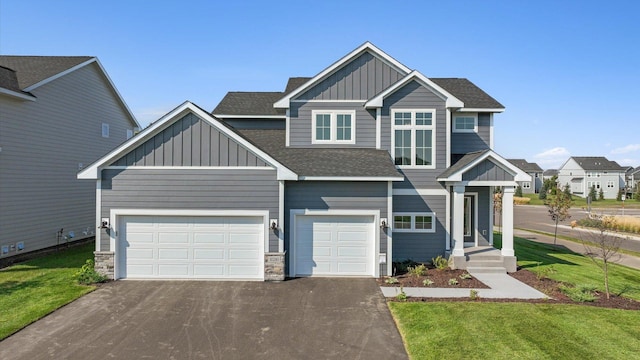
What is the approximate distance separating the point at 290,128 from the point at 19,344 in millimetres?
9771

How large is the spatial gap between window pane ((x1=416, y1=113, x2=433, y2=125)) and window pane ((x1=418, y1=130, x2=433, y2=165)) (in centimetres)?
34

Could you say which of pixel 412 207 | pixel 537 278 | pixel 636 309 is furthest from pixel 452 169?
pixel 636 309

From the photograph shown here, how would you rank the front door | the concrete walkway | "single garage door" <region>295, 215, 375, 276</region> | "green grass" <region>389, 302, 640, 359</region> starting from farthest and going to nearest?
the front door < "single garage door" <region>295, 215, 375, 276</region> < the concrete walkway < "green grass" <region>389, 302, 640, 359</region>

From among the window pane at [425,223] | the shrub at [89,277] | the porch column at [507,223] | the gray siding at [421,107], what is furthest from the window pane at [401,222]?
the shrub at [89,277]

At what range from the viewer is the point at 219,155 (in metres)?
10.4

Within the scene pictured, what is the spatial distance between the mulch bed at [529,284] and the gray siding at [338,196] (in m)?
1.12

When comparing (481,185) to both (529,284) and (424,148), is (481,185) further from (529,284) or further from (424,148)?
(529,284)

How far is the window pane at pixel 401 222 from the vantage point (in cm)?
1234

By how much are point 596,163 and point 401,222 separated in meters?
82.8

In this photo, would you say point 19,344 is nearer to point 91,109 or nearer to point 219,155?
point 219,155

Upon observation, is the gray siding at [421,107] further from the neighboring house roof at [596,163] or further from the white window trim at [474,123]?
the neighboring house roof at [596,163]

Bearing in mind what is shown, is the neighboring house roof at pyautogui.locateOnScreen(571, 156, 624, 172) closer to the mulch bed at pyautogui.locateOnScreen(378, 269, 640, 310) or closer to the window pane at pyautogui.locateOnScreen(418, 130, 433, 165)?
the mulch bed at pyautogui.locateOnScreen(378, 269, 640, 310)

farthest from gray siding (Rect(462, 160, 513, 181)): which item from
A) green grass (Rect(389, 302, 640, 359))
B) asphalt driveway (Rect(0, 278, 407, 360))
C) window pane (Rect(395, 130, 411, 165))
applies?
asphalt driveway (Rect(0, 278, 407, 360))

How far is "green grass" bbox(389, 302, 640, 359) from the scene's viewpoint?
608 cm
